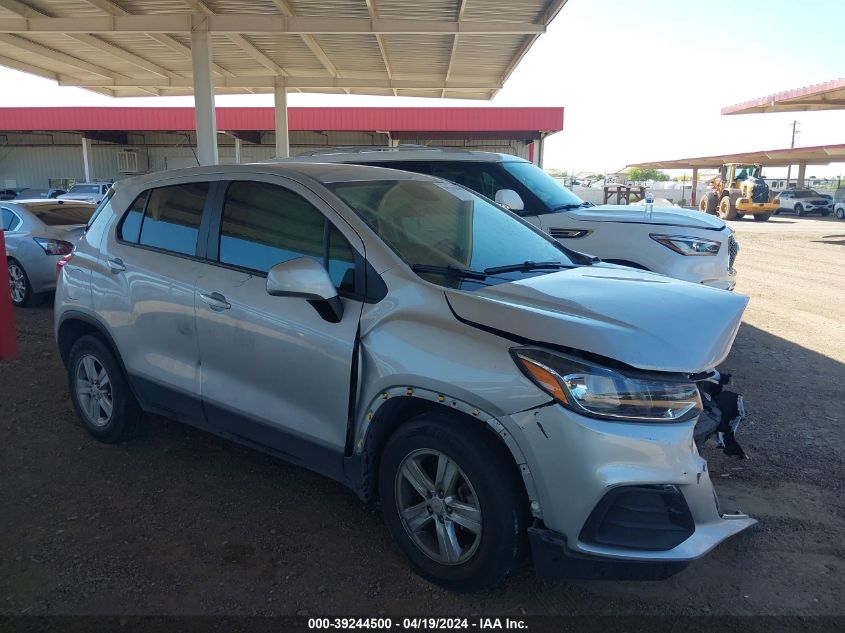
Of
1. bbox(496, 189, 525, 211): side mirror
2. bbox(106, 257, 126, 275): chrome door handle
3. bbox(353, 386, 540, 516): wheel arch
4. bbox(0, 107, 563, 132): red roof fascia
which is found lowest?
bbox(353, 386, 540, 516): wheel arch

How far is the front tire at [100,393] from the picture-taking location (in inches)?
169

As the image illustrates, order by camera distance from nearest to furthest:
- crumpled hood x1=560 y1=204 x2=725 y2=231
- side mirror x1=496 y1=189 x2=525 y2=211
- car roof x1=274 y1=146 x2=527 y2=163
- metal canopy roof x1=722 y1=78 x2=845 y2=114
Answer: side mirror x1=496 y1=189 x2=525 y2=211
crumpled hood x1=560 y1=204 x2=725 y2=231
car roof x1=274 y1=146 x2=527 y2=163
metal canopy roof x1=722 y1=78 x2=845 y2=114

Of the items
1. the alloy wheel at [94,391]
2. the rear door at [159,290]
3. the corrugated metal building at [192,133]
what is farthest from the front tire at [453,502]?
the corrugated metal building at [192,133]

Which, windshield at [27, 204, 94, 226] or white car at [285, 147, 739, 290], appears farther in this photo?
windshield at [27, 204, 94, 226]

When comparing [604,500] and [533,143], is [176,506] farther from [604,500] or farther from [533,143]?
[533,143]

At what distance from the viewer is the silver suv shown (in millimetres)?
2506

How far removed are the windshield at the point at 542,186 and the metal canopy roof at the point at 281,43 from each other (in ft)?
20.8

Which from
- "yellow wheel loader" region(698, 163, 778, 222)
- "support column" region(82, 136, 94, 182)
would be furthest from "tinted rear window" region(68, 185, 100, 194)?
"yellow wheel loader" region(698, 163, 778, 222)

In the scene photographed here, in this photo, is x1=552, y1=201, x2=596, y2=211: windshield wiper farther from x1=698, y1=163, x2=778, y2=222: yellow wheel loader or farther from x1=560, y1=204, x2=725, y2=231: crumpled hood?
x1=698, y1=163, x2=778, y2=222: yellow wheel loader

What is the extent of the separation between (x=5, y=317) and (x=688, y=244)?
6.60 metres

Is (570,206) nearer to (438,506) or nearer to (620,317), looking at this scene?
(620,317)

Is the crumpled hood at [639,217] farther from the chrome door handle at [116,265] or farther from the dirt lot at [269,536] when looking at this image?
the chrome door handle at [116,265]

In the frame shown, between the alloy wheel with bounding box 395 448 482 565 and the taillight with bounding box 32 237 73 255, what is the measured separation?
769 cm

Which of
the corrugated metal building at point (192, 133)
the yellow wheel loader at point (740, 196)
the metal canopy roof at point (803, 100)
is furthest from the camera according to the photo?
the yellow wheel loader at point (740, 196)
